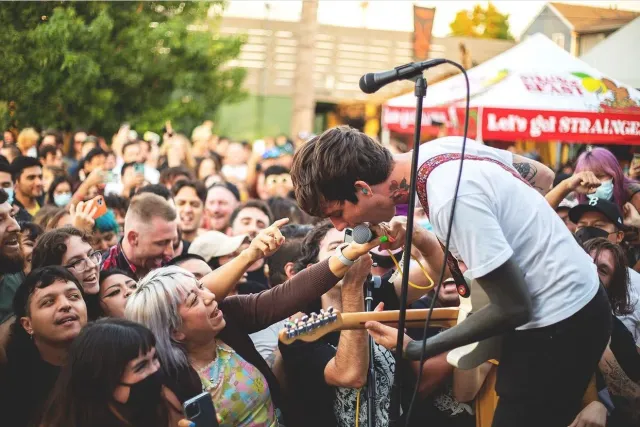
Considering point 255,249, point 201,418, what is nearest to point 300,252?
point 255,249

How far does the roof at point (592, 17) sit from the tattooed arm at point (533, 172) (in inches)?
253

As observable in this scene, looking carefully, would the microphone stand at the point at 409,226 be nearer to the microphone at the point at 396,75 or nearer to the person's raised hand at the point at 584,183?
the microphone at the point at 396,75

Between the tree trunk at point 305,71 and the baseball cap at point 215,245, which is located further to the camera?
the tree trunk at point 305,71

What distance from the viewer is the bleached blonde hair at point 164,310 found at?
10.9ft

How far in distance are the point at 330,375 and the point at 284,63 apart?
2092 centimetres

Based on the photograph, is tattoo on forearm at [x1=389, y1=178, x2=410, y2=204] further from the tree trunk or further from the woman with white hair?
the tree trunk

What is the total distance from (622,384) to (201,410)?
246 centimetres

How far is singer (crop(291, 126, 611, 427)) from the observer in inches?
103

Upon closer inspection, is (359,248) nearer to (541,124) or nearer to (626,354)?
(626,354)

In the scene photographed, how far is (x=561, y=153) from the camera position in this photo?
14.8 m

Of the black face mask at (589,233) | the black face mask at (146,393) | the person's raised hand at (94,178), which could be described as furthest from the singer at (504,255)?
the person's raised hand at (94,178)

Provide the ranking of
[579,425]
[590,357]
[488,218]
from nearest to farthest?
→ [488,218] → [590,357] → [579,425]

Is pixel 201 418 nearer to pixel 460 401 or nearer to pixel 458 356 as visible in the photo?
pixel 458 356

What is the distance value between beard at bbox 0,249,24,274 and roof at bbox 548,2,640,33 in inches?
296
